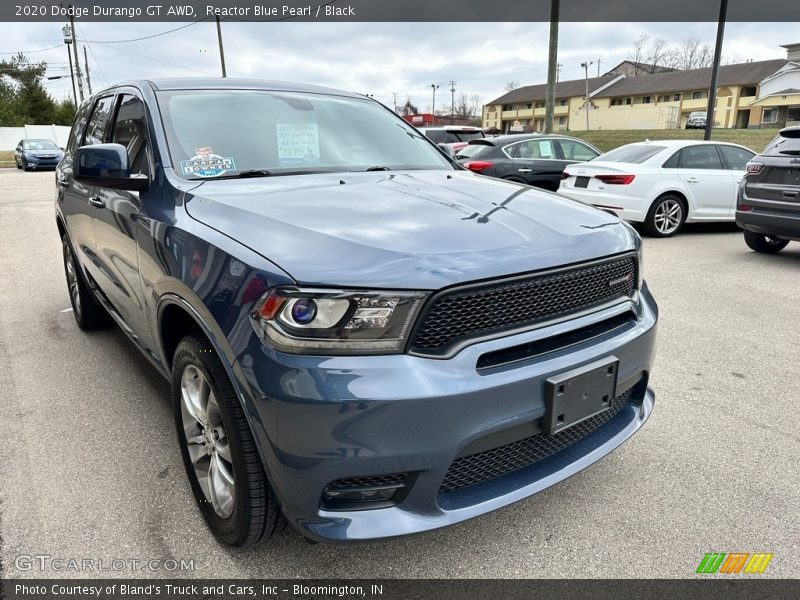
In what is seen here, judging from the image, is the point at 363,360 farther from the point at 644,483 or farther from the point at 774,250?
the point at 774,250

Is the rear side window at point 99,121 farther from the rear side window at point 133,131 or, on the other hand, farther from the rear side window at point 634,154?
the rear side window at point 634,154

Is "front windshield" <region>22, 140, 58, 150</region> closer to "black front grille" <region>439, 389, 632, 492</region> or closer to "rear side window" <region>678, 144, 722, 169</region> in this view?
"rear side window" <region>678, 144, 722, 169</region>

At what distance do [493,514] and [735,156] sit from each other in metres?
9.03

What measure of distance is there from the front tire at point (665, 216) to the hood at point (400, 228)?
7.00 metres

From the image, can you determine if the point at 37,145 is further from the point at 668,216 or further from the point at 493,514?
the point at 493,514

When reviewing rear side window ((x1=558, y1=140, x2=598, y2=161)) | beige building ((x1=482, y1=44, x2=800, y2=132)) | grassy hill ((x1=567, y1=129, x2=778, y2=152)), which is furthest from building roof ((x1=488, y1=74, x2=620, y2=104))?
rear side window ((x1=558, y1=140, x2=598, y2=161))

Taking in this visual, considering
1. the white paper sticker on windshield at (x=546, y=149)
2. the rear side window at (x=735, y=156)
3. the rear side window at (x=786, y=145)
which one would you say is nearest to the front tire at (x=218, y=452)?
the rear side window at (x=786, y=145)

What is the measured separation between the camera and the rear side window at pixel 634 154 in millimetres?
8984

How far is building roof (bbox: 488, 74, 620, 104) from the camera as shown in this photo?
70.8 metres

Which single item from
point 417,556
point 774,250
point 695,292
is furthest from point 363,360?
point 774,250

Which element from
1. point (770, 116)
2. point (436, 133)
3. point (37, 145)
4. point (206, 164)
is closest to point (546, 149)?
point (436, 133)

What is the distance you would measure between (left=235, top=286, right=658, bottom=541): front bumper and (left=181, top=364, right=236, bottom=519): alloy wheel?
1.14 feet

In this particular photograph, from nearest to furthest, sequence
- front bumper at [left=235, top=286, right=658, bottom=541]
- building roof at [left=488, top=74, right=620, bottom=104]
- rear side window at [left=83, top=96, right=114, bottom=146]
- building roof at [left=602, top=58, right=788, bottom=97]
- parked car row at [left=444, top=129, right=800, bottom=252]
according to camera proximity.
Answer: front bumper at [left=235, top=286, right=658, bottom=541] < rear side window at [left=83, top=96, right=114, bottom=146] < parked car row at [left=444, top=129, right=800, bottom=252] < building roof at [left=602, top=58, right=788, bottom=97] < building roof at [left=488, top=74, right=620, bottom=104]

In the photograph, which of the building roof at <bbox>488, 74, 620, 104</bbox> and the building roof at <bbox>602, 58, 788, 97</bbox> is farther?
the building roof at <bbox>488, 74, 620, 104</bbox>
